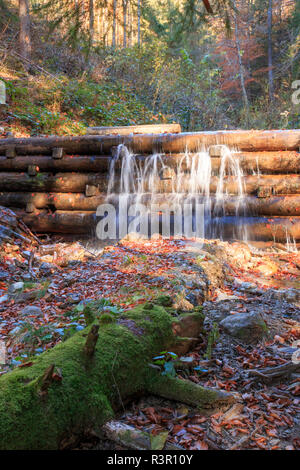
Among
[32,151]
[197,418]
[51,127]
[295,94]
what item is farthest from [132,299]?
[295,94]

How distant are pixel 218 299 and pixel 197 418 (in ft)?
8.16

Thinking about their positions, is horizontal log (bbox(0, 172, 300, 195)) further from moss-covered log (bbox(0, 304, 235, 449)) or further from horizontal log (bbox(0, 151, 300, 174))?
moss-covered log (bbox(0, 304, 235, 449))

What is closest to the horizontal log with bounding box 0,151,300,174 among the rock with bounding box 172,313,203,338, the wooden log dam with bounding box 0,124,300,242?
the wooden log dam with bounding box 0,124,300,242

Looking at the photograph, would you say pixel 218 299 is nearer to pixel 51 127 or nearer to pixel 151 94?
pixel 51 127

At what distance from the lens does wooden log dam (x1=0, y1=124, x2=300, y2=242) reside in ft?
26.8

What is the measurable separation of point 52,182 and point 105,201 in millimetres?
1915

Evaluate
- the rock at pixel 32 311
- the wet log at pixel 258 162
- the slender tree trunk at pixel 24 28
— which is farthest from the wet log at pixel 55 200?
the slender tree trunk at pixel 24 28

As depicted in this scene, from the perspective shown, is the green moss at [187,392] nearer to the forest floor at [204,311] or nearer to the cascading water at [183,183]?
the forest floor at [204,311]

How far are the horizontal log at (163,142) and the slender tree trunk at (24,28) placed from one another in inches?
321

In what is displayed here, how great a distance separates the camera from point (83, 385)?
6.57 feet

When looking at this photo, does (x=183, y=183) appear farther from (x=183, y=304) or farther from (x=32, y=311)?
(x=32, y=311)

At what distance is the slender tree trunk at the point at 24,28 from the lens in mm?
15367

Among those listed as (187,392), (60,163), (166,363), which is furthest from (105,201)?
(187,392)
